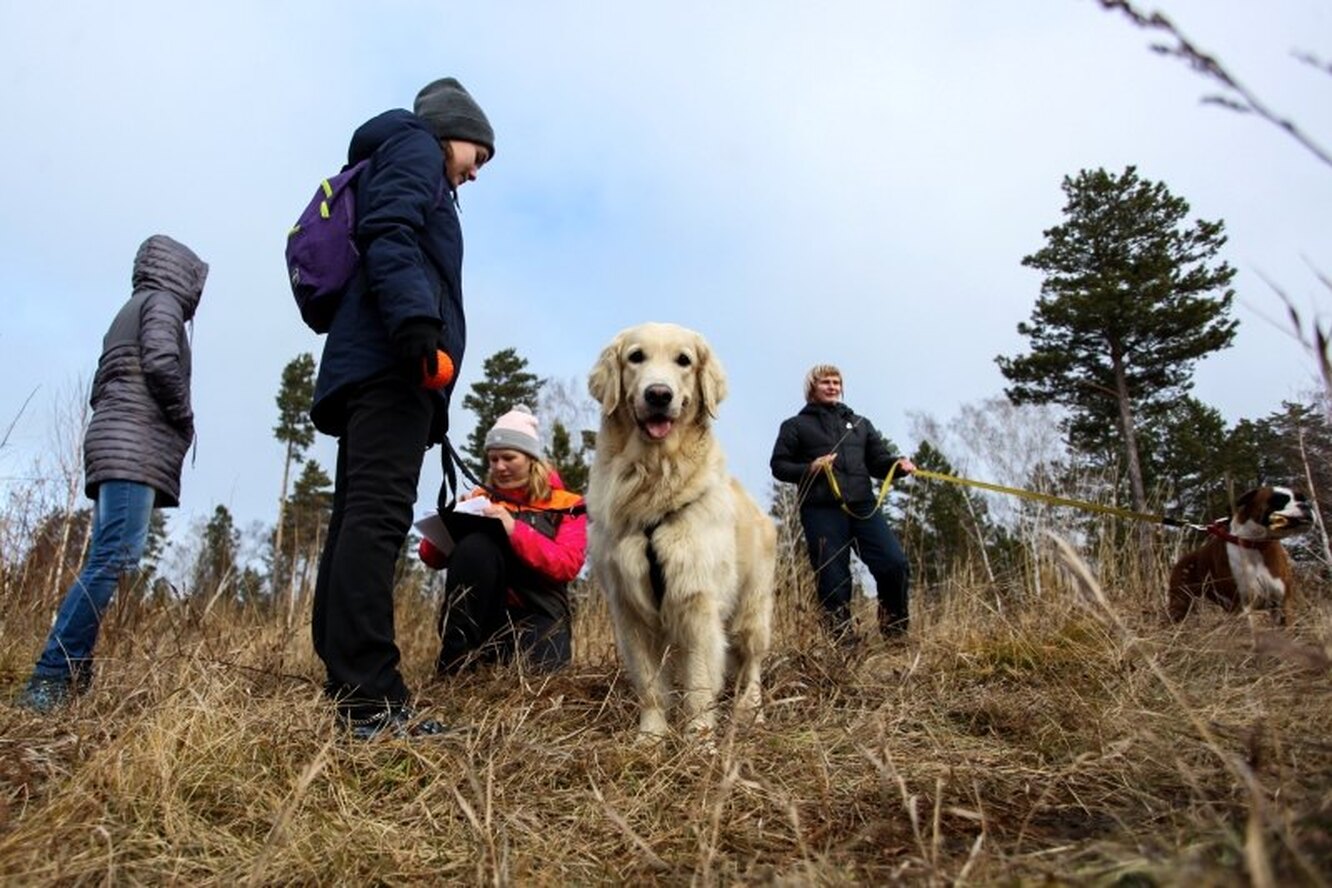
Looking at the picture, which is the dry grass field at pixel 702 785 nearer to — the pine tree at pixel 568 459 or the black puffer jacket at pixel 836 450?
the black puffer jacket at pixel 836 450

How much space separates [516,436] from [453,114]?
Answer: 198cm

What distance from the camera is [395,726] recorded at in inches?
97.7

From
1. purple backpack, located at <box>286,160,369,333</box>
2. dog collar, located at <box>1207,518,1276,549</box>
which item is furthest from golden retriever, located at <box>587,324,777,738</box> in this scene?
dog collar, located at <box>1207,518,1276,549</box>

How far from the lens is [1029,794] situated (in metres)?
2.00

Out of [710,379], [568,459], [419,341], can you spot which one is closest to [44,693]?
[419,341]

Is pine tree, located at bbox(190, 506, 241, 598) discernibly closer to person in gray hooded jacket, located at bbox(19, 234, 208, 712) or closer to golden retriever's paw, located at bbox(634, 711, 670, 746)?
person in gray hooded jacket, located at bbox(19, 234, 208, 712)

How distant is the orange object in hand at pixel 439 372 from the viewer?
2703 mm

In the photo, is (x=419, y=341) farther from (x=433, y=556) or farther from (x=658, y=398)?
(x=433, y=556)

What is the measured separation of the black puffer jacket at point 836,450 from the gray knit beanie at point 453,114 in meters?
3.71

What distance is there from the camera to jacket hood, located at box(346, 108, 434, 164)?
118 inches

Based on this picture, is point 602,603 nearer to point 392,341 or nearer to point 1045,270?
point 392,341

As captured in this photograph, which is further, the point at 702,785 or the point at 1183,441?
the point at 1183,441

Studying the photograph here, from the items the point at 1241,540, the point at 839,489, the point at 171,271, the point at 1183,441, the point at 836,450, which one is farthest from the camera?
the point at 1183,441

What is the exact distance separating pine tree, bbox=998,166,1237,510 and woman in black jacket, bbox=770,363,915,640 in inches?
603
